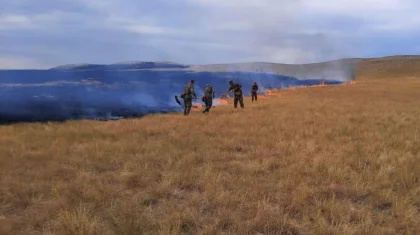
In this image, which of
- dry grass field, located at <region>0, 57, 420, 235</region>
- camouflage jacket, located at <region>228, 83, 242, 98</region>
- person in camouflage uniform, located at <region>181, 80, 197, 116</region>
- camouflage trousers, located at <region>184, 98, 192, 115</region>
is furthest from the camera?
camouflage jacket, located at <region>228, 83, 242, 98</region>

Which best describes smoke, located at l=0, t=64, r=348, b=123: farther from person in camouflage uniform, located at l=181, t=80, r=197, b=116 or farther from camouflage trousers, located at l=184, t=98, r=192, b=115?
person in camouflage uniform, located at l=181, t=80, r=197, b=116

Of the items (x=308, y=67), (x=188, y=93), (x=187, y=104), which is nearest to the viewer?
(x=188, y=93)

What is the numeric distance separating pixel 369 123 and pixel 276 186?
1083cm

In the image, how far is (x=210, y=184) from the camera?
24.4 ft

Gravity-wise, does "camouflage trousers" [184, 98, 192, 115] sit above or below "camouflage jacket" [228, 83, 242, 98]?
below

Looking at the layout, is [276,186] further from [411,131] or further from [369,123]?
[369,123]

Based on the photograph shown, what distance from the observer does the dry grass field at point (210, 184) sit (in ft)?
18.9

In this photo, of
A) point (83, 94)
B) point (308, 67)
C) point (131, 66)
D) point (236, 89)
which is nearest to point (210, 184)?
point (236, 89)

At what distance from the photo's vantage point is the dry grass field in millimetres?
5754

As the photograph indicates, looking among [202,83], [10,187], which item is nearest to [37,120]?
[10,187]

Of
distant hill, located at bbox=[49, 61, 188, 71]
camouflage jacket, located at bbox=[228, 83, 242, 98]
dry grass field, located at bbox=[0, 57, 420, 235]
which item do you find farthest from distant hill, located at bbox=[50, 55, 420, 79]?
dry grass field, located at bbox=[0, 57, 420, 235]

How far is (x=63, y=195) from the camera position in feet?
22.4

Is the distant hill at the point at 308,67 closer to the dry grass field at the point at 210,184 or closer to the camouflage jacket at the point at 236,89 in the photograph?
the camouflage jacket at the point at 236,89

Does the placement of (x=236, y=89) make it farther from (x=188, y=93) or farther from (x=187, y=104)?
(x=188, y=93)
